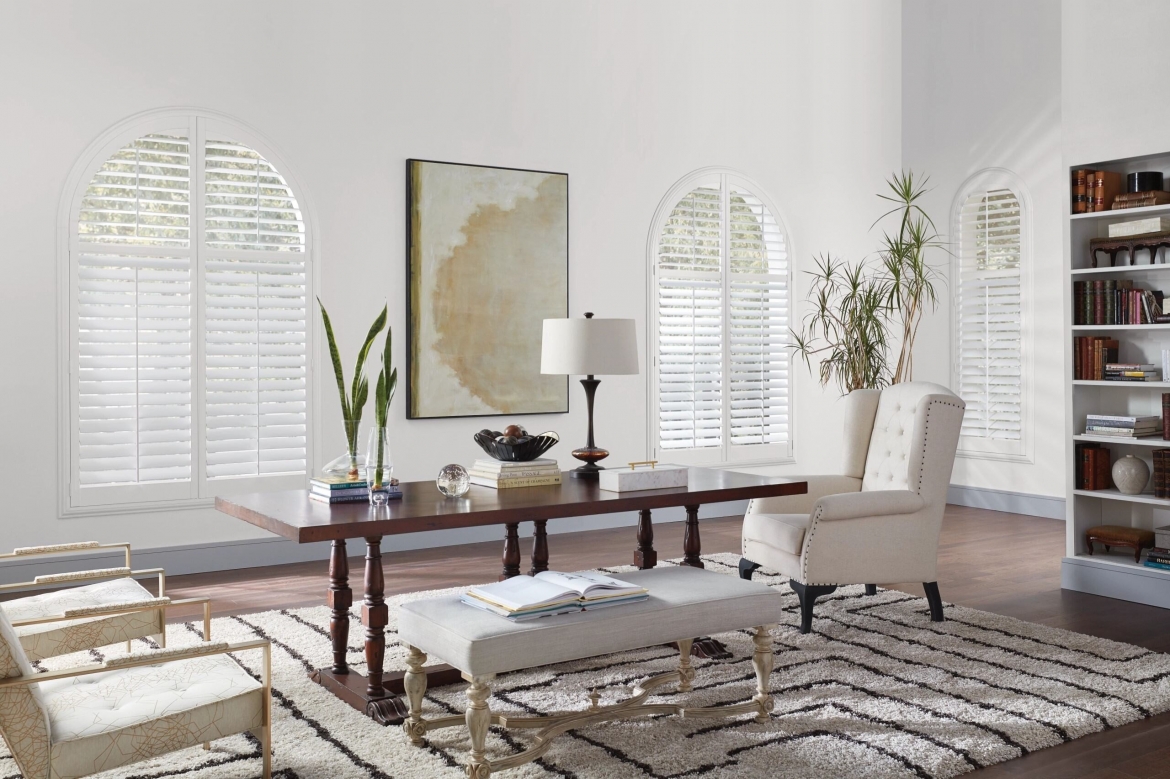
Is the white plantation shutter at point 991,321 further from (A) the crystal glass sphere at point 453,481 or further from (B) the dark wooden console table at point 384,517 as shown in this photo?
(A) the crystal glass sphere at point 453,481

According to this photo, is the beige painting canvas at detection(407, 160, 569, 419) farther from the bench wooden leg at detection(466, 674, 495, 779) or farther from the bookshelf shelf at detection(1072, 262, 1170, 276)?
the bench wooden leg at detection(466, 674, 495, 779)

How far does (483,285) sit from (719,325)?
194cm

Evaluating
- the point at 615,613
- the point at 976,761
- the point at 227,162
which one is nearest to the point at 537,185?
the point at 227,162

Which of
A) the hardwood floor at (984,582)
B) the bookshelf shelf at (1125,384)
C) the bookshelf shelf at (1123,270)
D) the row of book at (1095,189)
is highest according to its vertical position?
the row of book at (1095,189)

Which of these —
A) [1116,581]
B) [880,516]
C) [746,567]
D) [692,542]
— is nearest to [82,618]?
[692,542]

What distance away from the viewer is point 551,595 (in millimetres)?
2883

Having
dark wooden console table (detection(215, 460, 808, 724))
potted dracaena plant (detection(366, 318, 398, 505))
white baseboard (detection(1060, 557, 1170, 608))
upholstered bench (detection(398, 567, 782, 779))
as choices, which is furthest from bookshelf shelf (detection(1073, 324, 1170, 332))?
potted dracaena plant (detection(366, 318, 398, 505))

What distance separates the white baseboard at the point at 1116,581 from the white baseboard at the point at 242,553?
83.5 inches

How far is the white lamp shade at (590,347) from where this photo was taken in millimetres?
3986

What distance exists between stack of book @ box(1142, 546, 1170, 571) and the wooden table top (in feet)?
6.79

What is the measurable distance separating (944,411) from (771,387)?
10.8 feet

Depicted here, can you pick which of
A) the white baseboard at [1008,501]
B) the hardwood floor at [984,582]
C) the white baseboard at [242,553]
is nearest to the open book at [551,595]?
the hardwood floor at [984,582]

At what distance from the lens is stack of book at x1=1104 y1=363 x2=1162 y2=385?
16.0 ft

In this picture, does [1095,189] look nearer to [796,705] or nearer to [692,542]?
[692,542]
